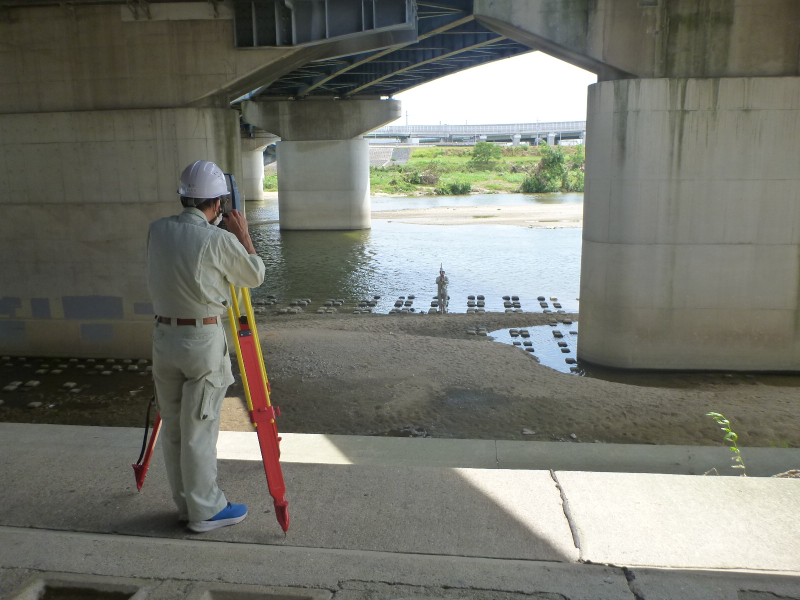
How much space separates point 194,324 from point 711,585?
2.94 m

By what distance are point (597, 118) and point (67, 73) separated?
883 centimetres

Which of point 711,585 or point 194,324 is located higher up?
point 194,324

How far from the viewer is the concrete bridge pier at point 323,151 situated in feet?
112

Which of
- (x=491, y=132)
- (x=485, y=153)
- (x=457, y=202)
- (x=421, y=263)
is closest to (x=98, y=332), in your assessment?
(x=421, y=263)

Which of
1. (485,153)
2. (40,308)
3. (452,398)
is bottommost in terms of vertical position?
(452,398)

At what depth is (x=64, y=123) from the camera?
1199cm

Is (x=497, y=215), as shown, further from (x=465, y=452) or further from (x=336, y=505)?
(x=336, y=505)

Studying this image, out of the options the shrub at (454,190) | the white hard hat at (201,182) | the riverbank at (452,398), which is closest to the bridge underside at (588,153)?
the riverbank at (452,398)

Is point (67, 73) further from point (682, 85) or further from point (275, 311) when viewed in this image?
point (682, 85)

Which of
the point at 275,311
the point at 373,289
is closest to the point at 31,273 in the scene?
the point at 275,311

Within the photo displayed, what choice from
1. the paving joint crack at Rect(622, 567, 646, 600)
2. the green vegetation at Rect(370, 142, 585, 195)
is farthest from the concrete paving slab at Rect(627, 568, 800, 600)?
the green vegetation at Rect(370, 142, 585, 195)

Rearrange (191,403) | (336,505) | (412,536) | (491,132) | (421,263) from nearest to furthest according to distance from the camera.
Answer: (191,403)
(412,536)
(336,505)
(421,263)
(491,132)

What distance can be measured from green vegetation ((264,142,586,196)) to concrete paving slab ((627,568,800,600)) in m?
61.4

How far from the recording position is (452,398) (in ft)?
31.6
